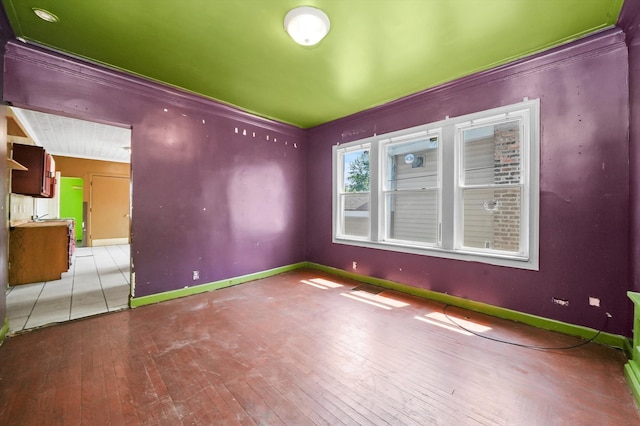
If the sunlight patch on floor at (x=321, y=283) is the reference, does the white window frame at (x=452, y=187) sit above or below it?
above

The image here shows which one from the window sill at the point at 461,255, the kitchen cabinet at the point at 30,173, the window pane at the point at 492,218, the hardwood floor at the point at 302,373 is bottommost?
the hardwood floor at the point at 302,373

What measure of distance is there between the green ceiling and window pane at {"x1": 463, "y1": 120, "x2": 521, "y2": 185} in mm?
822

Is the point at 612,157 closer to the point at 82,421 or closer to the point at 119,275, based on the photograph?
the point at 82,421

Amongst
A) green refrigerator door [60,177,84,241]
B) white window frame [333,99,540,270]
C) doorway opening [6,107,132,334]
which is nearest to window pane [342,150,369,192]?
white window frame [333,99,540,270]

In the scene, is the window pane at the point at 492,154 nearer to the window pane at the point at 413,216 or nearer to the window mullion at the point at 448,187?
the window mullion at the point at 448,187

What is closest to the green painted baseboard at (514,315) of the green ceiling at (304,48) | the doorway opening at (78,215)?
the green ceiling at (304,48)

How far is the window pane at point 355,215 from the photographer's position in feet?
15.8

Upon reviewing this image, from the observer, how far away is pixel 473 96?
10.9ft

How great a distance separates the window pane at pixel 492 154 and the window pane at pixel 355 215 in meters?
1.71

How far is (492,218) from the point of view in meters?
3.55

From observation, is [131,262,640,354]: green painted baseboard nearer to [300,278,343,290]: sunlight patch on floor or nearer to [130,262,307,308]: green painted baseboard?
[130,262,307,308]: green painted baseboard

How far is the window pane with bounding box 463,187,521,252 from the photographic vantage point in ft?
10.8

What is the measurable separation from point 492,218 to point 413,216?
3.67 feet

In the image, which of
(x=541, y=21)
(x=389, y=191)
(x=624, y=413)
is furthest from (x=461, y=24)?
(x=624, y=413)
